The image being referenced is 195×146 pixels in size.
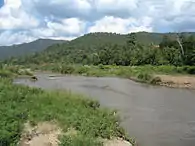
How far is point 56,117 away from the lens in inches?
771

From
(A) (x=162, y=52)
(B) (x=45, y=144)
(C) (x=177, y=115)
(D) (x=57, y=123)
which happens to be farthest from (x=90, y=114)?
(A) (x=162, y=52)

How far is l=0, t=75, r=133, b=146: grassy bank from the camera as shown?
16.0 meters

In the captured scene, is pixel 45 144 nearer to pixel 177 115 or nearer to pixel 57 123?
pixel 57 123

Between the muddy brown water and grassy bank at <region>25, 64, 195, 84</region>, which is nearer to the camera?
the muddy brown water

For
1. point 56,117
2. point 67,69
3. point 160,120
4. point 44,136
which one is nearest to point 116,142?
point 44,136

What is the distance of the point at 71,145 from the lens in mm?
14906

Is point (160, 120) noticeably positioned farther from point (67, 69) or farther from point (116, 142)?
point (67, 69)

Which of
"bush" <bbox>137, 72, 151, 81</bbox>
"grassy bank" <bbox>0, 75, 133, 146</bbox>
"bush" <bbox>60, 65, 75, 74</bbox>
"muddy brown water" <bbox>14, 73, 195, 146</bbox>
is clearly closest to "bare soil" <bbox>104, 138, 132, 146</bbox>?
"grassy bank" <bbox>0, 75, 133, 146</bbox>

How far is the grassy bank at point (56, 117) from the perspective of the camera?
1597cm

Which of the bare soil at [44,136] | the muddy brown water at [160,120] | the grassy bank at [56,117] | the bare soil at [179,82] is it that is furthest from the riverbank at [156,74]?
the bare soil at [44,136]

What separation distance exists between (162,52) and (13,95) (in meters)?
73.0

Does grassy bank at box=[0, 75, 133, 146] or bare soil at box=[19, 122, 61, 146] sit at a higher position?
grassy bank at box=[0, 75, 133, 146]

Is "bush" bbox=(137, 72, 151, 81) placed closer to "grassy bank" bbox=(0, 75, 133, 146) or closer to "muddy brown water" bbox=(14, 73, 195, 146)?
"muddy brown water" bbox=(14, 73, 195, 146)

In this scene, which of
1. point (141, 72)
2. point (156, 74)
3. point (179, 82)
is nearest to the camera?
point (179, 82)
